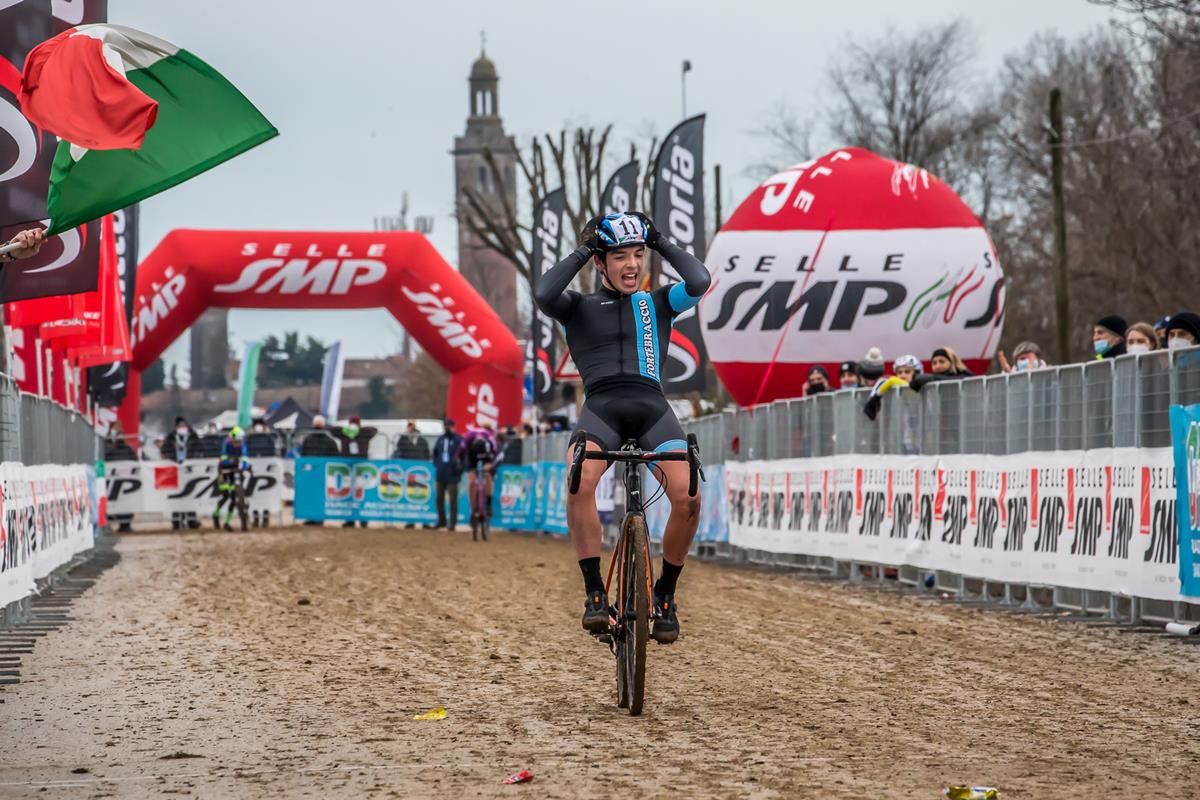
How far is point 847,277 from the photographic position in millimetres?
26250

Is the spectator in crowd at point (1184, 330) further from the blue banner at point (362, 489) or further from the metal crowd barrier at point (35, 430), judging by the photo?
the blue banner at point (362, 489)

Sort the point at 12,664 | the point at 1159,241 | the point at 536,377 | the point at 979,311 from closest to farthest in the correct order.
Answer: the point at 12,664, the point at 979,311, the point at 536,377, the point at 1159,241

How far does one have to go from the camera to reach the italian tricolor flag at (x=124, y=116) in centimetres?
916

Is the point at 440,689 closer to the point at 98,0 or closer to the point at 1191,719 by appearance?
the point at 1191,719

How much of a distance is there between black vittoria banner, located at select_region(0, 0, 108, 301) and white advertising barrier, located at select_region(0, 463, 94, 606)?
1360mm

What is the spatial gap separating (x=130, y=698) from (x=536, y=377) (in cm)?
2835

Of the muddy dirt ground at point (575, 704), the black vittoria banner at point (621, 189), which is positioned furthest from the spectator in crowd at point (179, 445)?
the muddy dirt ground at point (575, 704)

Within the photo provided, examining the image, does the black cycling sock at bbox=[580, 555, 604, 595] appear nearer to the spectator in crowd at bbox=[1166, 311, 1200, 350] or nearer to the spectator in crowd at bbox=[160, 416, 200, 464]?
the spectator in crowd at bbox=[1166, 311, 1200, 350]

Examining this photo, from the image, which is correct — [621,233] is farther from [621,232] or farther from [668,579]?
[668,579]

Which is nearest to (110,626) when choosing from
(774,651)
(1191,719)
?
(774,651)

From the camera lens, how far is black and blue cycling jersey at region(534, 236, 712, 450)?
9.05m

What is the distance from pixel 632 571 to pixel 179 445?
30166 mm

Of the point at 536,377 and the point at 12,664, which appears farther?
the point at 536,377

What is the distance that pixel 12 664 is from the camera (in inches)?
451
